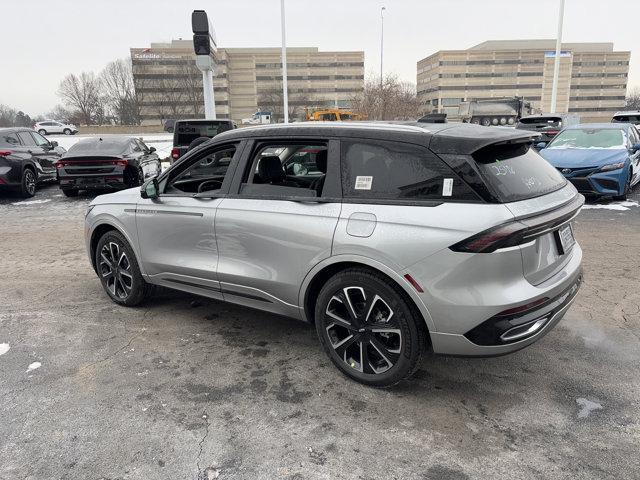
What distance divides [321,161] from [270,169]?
472mm

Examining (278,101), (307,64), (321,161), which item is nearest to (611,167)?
(321,161)

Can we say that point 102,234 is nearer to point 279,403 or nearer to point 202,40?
point 279,403

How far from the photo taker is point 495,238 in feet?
8.79

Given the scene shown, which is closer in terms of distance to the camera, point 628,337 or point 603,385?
point 603,385

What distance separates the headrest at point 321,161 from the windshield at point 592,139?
345 inches

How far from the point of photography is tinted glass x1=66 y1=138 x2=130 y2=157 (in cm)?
1214

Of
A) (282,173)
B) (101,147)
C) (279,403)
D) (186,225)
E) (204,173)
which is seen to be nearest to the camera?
(279,403)

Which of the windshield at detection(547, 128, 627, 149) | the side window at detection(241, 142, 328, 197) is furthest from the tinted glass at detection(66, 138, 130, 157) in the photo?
the windshield at detection(547, 128, 627, 149)

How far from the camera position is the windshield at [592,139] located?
34.2ft

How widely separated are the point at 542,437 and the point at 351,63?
118405 millimetres

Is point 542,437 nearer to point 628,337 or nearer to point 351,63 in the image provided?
point 628,337

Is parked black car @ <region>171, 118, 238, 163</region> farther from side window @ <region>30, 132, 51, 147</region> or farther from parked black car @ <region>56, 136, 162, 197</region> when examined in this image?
side window @ <region>30, 132, 51, 147</region>

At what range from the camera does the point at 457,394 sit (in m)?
3.25

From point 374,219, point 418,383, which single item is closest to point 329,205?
point 374,219
